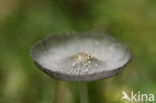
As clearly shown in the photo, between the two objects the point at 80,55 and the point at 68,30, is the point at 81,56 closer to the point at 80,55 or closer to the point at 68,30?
the point at 80,55

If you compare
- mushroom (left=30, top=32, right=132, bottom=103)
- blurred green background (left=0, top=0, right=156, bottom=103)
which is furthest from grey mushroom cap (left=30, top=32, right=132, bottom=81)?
blurred green background (left=0, top=0, right=156, bottom=103)

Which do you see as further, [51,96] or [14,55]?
[14,55]

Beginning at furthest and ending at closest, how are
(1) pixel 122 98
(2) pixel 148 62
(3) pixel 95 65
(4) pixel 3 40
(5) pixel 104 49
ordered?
(4) pixel 3 40 → (2) pixel 148 62 → (1) pixel 122 98 → (5) pixel 104 49 → (3) pixel 95 65

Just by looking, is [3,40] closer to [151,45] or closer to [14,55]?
[14,55]

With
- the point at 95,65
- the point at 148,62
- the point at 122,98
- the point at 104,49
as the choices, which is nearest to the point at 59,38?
the point at 104,49

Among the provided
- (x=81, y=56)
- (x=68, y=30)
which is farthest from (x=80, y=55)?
(x=68, y=30)

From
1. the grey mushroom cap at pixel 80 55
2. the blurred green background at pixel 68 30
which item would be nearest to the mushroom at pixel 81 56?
the grey mushroom cap at pixel 80 55
